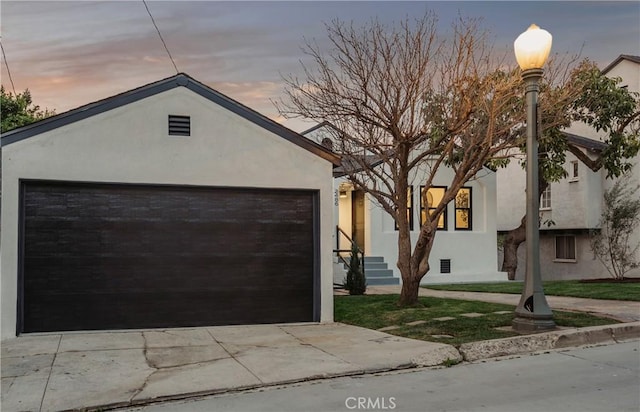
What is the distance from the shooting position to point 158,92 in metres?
10.3

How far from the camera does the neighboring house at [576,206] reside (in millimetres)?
21828

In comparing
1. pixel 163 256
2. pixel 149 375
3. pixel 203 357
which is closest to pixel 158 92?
pixel 163 256

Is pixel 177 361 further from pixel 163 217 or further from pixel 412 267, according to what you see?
pixel 412 267

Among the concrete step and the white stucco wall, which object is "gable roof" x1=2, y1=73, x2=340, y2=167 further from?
the white stucco wall

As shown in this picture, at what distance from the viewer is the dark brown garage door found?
979 cm

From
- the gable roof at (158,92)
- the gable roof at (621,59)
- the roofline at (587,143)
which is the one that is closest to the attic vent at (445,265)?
the roofline at (587,143)

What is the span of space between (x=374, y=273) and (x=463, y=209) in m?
4.63

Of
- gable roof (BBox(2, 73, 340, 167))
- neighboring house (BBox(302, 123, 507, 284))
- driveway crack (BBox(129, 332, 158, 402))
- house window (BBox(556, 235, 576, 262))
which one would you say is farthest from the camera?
house window (BBox(556, 235, 576, 262))

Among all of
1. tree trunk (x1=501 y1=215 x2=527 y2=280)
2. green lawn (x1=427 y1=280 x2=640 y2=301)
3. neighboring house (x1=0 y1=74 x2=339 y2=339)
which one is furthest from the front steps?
neighboring house (x1=0 y1=74 x2=339 y2=339)

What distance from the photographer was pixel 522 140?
37.7 ft

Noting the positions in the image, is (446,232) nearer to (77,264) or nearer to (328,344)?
(328,344)

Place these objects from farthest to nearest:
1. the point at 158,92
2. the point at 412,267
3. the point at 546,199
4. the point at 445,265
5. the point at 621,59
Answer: the point at 546,199, the point at 621,59, the point at 445,265, the point at 412,267, the point at 158,92

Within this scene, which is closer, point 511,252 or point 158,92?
point 158,92

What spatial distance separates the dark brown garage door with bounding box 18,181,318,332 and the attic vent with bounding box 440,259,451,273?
9868mm
